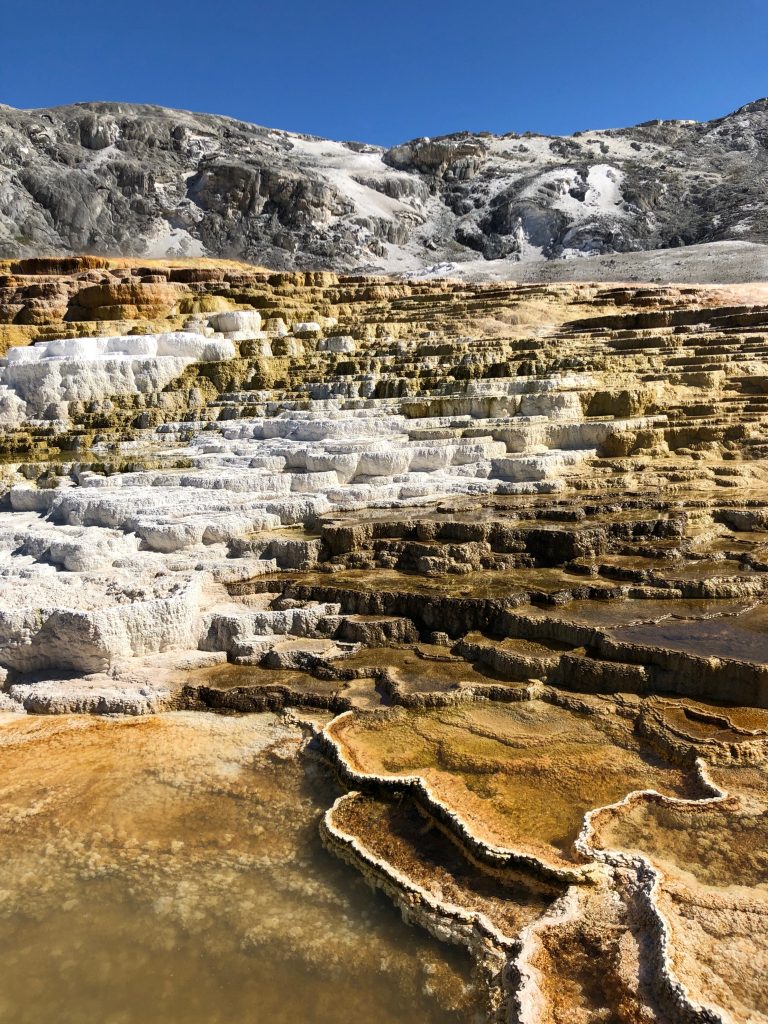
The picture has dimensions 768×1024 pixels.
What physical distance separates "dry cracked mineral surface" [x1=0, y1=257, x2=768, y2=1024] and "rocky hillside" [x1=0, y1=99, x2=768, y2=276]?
2616cm

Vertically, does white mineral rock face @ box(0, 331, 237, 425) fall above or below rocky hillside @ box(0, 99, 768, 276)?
below

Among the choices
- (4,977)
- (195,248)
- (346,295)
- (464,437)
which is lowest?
(4,977)

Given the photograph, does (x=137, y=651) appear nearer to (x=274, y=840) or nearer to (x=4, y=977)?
(x=274, y=840)

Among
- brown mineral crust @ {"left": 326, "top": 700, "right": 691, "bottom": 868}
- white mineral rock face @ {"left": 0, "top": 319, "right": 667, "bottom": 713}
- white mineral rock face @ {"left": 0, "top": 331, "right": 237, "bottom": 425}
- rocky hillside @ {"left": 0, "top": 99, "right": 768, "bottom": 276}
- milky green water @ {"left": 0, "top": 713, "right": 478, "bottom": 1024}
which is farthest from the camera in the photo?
rocky hillside @ {"left": 0, "top": 99, "right": 768, "bottom": 276}

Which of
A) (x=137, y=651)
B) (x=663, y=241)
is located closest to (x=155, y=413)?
(x=137, y=651)

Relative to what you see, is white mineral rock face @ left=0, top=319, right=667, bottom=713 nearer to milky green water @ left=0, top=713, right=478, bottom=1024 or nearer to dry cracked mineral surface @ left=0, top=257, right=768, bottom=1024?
dry cracked mineral surface @ left=0, top=257, right=768, bottom=1024

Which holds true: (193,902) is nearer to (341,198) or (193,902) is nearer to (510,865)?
(510,865)

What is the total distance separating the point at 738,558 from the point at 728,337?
778 cm

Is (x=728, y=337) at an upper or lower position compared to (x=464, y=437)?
upper

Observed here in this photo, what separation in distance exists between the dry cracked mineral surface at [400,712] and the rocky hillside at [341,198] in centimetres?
2616

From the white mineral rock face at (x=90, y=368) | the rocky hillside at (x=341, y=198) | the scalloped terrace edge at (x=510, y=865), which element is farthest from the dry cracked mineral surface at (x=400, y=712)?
the rocky hillside at (x=341, y=198)

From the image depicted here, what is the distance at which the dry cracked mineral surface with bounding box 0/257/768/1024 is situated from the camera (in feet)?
8.90

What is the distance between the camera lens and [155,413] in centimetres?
1143

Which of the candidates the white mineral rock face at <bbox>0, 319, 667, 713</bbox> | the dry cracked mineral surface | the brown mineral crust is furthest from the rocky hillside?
the brown mineral crust
